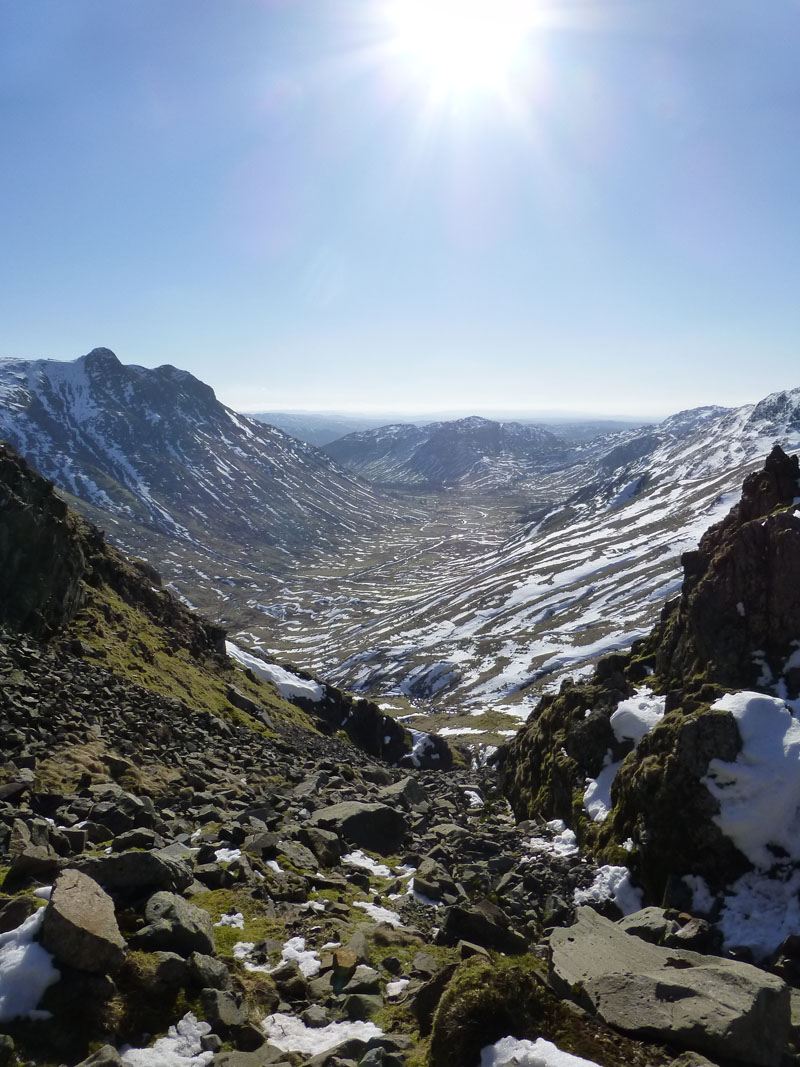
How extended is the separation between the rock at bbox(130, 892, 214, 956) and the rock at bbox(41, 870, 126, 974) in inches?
33.4

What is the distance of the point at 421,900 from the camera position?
19.6 m

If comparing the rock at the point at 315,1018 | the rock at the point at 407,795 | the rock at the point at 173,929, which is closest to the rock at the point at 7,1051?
the rock at the point at 173,929

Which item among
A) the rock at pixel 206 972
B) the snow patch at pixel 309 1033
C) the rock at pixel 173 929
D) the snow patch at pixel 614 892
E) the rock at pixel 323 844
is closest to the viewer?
the snow patch at pixel 309 1033

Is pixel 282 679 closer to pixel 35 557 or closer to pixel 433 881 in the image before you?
pixel 35 557

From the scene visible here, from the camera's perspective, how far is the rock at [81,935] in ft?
31.6

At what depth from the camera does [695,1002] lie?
10.3 meters

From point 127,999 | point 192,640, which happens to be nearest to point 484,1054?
point 127,999

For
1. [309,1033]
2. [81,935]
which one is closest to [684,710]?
[309,1033]

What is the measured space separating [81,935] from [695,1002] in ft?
32.9

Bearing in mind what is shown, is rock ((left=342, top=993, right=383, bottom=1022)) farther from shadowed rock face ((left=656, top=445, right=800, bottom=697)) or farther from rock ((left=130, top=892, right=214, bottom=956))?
shadowed rock face ((left=656, top=445, right=800, bottom=697))

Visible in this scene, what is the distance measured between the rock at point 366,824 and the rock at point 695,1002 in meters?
13.3

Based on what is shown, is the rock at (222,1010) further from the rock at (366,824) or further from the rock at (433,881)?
the rock at (366,824)

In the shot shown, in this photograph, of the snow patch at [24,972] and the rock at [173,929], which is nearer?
the snow patch at [24,972]

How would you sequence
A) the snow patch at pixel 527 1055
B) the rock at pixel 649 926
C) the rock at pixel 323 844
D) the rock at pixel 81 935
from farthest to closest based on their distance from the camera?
the rock at pixel 323 844 < the rock at pixel 649 926 < the rock at pixel 81 935 < the snow patch at pixel 527 1055
